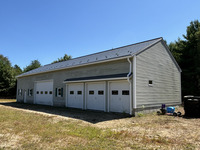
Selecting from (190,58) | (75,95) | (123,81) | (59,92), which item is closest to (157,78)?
(123,81)

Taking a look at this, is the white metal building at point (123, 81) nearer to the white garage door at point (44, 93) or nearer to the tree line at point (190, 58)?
the white garage door at point (44, 93)

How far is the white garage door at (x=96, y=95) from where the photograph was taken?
1220 centimetres

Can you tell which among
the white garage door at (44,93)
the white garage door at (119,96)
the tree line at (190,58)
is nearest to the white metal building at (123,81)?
the white garage door at (119,96)

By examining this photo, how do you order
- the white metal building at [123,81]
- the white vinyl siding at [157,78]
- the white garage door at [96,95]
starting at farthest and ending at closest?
the white garage door at [96,95], the white vinyl siding at [157,78], the white metal building at [123,81]

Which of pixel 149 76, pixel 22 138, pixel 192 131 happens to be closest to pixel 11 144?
pixel 22 138

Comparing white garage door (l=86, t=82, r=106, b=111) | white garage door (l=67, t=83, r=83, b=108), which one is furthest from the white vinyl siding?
white garage door (l=67, t=83, r=83, b=108)

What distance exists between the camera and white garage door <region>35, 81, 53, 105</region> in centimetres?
1779

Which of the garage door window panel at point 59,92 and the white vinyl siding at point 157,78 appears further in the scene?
the garage door window panel at point 59,92

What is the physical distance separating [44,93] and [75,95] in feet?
20.3

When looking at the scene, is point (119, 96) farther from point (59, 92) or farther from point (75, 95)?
point (59, 92)

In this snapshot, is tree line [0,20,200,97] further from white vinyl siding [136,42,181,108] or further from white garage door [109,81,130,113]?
white garage door [109,81,130,113]

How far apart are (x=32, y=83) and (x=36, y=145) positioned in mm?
17972

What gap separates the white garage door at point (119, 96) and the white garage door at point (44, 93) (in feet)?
28.8

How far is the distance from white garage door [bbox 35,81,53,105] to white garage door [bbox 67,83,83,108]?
3.50 m
